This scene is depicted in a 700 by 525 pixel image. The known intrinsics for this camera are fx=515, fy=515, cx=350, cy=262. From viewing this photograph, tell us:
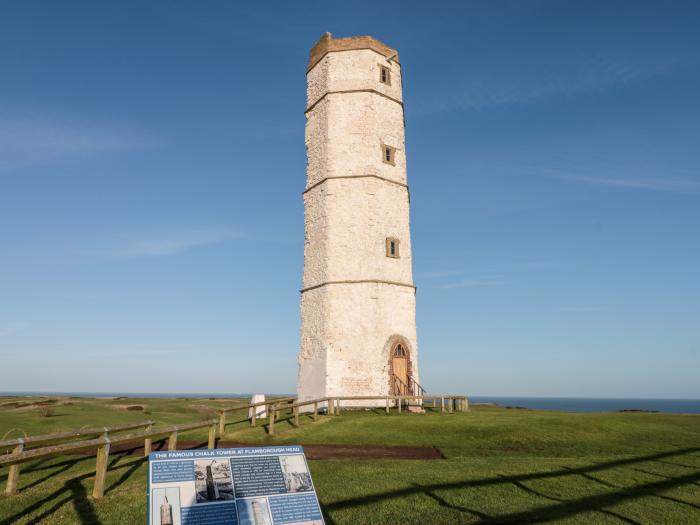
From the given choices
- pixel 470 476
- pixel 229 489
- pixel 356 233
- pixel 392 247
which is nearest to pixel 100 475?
pixel 229 489

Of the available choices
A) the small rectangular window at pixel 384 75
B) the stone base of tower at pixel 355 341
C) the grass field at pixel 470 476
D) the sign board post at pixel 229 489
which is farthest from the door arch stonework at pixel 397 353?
the sign board post at pixel 229 489

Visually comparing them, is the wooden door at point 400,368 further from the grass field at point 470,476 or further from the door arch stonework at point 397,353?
the grass field at point 470,476

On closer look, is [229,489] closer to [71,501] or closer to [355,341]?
[71,501]

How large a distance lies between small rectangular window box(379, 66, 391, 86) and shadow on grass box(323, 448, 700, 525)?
73.5ft

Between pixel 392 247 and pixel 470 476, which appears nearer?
pixel 470 476

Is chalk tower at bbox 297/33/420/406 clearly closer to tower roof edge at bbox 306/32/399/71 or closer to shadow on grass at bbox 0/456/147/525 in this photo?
tower roof edge at bbox 306/32/399/71

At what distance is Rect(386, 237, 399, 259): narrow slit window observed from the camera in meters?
25.8

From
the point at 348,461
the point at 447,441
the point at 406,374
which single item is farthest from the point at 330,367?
the point at 348,461

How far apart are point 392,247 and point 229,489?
21471 millimetres

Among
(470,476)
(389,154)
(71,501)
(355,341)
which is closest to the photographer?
(71,501)

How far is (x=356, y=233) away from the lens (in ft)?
83.0

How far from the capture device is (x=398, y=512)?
7281 mm

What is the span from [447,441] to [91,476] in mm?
9575

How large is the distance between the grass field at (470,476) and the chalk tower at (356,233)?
233 inches
